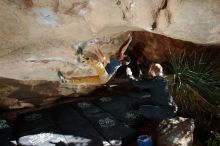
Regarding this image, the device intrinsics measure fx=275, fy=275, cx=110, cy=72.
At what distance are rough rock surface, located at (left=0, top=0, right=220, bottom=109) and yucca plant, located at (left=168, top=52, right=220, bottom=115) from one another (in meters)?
1.01

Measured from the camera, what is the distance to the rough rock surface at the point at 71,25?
11.0 ft

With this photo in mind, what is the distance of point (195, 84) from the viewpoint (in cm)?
530

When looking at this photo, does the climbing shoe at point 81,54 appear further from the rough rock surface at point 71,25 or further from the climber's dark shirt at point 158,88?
the climber's dark shirt at point 158,88

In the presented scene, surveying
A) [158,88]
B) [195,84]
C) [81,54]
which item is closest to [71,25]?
[81,54]

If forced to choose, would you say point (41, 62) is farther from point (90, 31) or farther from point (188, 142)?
point (188, 142)

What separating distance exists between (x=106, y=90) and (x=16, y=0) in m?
3.56

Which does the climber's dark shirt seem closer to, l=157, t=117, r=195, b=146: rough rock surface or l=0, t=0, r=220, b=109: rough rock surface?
l=157, t=117, r=195, b=146: rough rock surface

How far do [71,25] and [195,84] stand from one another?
111 inches

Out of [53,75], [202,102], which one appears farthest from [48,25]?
[202,102]

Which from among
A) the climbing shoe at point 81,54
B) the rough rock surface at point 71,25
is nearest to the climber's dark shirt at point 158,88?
the rough rock surface at point 71,25

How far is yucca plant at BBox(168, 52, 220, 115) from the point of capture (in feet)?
17.4

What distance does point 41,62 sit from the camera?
455 centimetres

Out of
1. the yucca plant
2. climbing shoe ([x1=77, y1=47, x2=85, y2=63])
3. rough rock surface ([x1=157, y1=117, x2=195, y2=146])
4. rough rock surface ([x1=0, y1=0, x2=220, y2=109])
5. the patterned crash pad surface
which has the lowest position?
rough rock surface ([x1=157, y1=117, x2=195, y2=146])

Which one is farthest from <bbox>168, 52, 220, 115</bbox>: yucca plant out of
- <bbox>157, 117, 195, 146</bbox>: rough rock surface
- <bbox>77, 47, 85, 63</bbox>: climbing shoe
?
<bbox>77, 47, 85, 63</bbox>: climbing shoe
